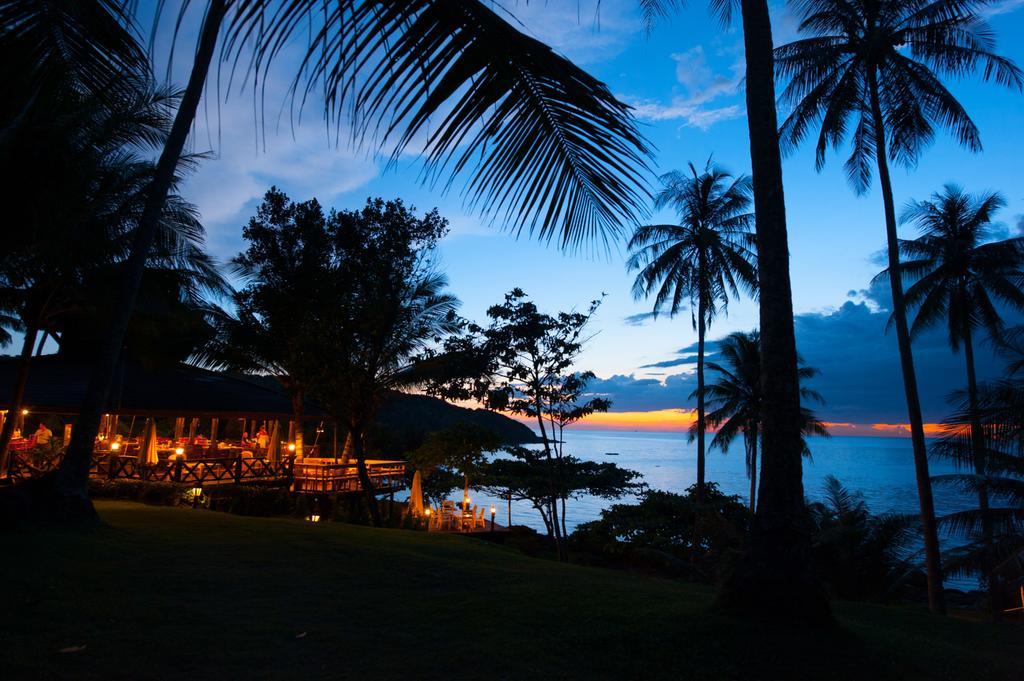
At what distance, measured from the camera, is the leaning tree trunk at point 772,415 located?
195 inches

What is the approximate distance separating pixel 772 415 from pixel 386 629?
12.1ft

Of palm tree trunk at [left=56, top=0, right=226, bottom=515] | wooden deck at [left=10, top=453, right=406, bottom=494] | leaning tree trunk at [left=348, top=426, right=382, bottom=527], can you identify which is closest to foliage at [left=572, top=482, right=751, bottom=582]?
wooden deck at [left=10, top=453, right=406, bottom=494]

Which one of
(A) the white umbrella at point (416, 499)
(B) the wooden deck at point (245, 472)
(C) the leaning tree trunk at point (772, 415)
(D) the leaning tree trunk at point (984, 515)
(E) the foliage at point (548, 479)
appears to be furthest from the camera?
(E) the foliage at point (548, 479)

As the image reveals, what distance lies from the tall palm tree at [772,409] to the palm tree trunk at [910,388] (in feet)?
34.0

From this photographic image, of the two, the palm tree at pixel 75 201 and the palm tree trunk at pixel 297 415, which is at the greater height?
the palm tree at pixel 75 201

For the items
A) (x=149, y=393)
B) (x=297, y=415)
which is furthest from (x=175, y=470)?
(x=297, y=415)

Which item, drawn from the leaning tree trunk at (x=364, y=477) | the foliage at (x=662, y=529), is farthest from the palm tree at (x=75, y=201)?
the foliage at (x=662, y=529)

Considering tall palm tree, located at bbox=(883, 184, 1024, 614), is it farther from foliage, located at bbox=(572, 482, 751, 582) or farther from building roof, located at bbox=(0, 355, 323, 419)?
building roof, located at bbox=(0, 355, 323, 419)

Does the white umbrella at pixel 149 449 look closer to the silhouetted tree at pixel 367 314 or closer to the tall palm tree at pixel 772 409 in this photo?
the silhouetted tree at pixel 367 314

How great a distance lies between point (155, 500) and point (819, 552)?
17.0 meters

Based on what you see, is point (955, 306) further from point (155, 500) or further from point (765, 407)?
point (155, 500)

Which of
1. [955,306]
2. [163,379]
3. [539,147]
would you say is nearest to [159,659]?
[539,147]

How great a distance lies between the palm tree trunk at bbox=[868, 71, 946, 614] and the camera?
1379cm

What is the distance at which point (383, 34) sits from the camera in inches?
61.5
